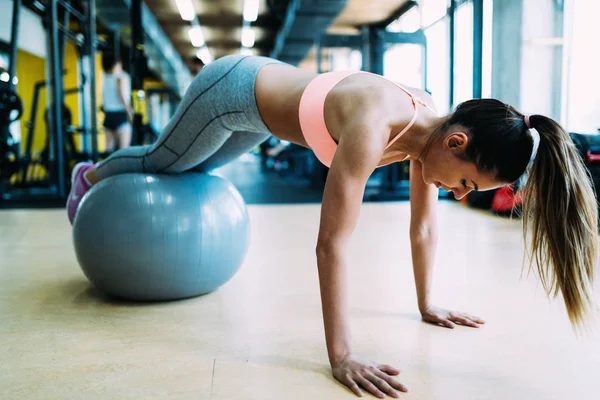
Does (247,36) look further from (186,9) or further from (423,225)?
(423,225)

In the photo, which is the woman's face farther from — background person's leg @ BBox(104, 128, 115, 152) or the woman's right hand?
background person's leg @ BBox(104, 128, 115, 152)

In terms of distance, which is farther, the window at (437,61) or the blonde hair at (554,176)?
the window at (437,61)

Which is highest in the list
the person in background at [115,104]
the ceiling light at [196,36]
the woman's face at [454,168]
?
the ceiling light at [196,36]

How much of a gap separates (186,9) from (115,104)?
2.64m

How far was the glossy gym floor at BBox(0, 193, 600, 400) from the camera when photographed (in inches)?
44.6

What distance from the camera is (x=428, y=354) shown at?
1.31 meters

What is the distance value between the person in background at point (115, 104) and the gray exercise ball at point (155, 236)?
3.57 m

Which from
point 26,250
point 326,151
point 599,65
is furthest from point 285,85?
point 599,65

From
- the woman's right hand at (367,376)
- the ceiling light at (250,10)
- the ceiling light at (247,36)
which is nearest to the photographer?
the woman's right hand at (367,376)

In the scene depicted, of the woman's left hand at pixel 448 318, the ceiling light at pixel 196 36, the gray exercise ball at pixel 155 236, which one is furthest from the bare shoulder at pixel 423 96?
the ceiling light at pixel 196 36

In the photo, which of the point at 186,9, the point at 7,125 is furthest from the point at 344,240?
the point at 186,9

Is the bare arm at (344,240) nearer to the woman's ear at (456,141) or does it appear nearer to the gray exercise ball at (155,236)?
the woman's ear at (456,141)

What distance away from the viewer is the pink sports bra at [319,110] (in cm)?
127

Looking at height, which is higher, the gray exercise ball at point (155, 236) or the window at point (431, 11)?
the window at point (431, 11)
